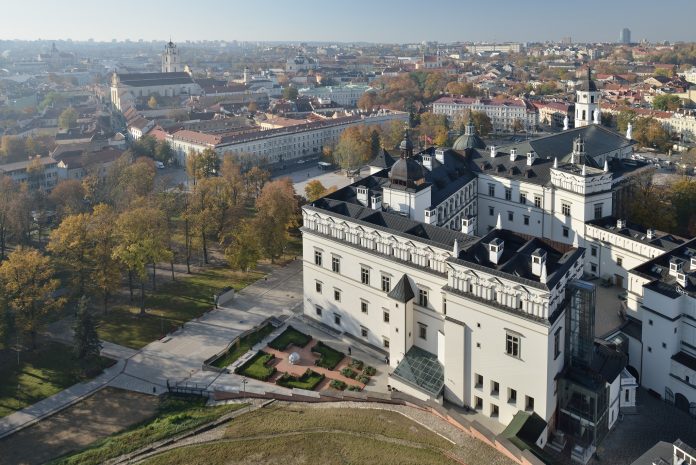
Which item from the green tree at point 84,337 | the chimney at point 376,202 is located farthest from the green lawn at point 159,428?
the chimney at point 376,202

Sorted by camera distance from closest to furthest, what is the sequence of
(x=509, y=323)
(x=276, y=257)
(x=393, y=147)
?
1. (x=509, y=323)
2. (x=276, y=257)
3. (x=393, y=147)

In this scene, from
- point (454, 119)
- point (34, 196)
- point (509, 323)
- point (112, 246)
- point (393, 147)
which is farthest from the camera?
point (454, 119)

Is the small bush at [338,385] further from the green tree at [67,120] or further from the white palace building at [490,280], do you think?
the green tree at [67,120]

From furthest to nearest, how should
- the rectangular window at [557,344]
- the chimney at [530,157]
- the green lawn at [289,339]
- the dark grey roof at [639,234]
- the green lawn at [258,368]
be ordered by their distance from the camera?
the chimney at [530,157] < the dark grey roof at [639,234] < the green lawn at [289,339] < the green lawn at [258,368] < the rectangular window at [557,344]

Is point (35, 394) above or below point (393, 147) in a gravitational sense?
below

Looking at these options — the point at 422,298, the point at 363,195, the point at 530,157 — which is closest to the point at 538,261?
the point at 422,298

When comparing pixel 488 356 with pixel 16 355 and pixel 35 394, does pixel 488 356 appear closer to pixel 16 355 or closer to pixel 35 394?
pixel 35 394

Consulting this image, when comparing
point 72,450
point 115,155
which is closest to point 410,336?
point 72,450
